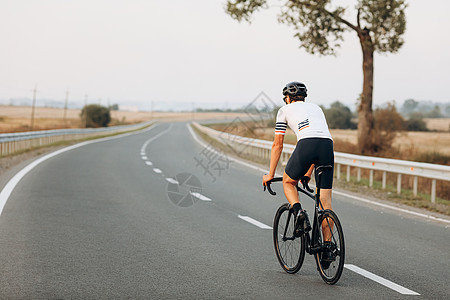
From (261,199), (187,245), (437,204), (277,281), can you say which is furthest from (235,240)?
(437,204)

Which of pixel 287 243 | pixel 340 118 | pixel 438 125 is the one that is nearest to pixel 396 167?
pixel 287 243

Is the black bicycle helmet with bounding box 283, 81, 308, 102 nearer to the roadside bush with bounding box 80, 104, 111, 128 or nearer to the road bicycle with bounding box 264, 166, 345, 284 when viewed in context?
the road bicycle with bounding box 264, 166, 345, 284

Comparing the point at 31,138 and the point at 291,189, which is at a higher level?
the point at 291,189

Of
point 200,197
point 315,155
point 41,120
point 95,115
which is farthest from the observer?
point 41,120

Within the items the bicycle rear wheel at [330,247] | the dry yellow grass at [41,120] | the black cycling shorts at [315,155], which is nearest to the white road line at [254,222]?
the bicycle rear wheel at [330,247]

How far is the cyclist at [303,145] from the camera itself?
5.62 metres

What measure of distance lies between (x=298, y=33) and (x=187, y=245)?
23.7 meters

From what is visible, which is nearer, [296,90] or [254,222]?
[296,90]

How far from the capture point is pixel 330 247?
18.0 ft

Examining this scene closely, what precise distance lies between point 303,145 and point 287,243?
116cm

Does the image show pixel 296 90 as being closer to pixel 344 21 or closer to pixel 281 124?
pixel 281 124

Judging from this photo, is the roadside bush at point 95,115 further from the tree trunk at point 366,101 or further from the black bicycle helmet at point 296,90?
the black bicycle helmet at point 296,90

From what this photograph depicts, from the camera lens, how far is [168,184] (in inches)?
567

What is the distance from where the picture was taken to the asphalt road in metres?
5.38
